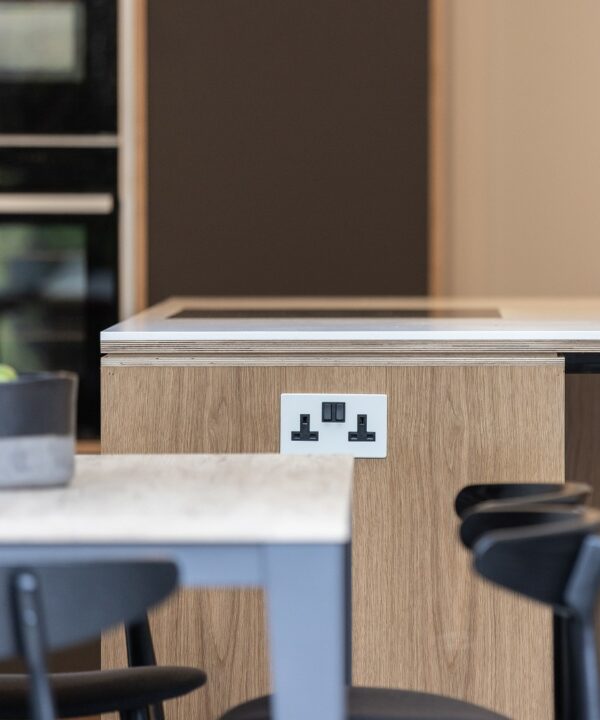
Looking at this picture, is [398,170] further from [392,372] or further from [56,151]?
[392,372]

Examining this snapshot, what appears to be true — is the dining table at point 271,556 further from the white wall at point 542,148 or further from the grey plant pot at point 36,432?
the white wall at point 542,148

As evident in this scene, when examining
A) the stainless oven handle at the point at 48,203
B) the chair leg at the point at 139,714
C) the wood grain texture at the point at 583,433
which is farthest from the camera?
the stainless oven handle at the point at 48,203

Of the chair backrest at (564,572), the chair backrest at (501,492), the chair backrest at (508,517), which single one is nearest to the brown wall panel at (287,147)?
the chair backrest at (501,492)

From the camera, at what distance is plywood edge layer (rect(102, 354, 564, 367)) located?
85.0 inches

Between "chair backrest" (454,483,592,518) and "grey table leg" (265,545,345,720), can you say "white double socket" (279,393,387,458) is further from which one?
"grey table leg" (265,545,345,720)

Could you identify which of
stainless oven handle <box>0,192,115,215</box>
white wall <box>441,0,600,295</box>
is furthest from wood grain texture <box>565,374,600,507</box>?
stainless oven handle <box>0,192,115,215</box>

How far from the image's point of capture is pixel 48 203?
4.17m

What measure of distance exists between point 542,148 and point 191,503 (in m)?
3.54

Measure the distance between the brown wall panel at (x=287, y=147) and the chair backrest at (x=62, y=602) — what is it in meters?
3.12

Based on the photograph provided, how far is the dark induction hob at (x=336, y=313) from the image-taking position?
2.49m

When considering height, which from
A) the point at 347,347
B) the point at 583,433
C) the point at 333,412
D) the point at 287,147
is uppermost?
the point at 287,147

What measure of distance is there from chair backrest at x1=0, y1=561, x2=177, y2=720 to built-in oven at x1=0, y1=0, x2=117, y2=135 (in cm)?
319

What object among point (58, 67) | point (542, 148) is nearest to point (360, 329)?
point (58, 67)

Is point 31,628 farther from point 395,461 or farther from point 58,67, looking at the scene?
point 58,67
